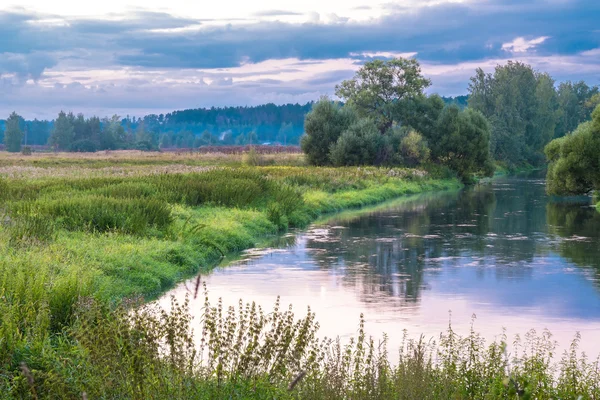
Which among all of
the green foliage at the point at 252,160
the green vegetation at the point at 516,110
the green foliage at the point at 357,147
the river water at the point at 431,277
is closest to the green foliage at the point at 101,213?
the river water at the point at 431,277

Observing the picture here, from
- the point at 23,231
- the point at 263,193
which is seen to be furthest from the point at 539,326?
the point at 263,193

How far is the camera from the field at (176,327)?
296 inches

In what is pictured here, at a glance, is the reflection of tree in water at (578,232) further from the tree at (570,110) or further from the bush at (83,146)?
the bush at (83,146)

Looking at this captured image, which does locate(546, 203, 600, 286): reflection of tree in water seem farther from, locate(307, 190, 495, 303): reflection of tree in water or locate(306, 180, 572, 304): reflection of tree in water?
locate(307, 190, 495, 303): reflection of tree in water

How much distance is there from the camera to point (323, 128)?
233 ft

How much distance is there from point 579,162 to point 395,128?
32.5 metres

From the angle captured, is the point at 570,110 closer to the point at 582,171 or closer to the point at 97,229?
the point at 582,171

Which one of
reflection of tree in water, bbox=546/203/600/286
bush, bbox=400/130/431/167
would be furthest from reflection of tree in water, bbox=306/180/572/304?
bush, bbox=400/130/431/167

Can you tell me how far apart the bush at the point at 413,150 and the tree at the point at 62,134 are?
11466 cm

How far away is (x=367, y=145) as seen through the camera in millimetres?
67875

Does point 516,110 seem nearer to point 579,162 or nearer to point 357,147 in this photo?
point 357,147

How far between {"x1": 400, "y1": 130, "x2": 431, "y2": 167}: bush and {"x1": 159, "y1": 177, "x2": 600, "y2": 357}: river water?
116 feet

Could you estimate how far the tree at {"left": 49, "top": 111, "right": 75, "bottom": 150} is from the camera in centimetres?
17038

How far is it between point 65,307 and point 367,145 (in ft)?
188
